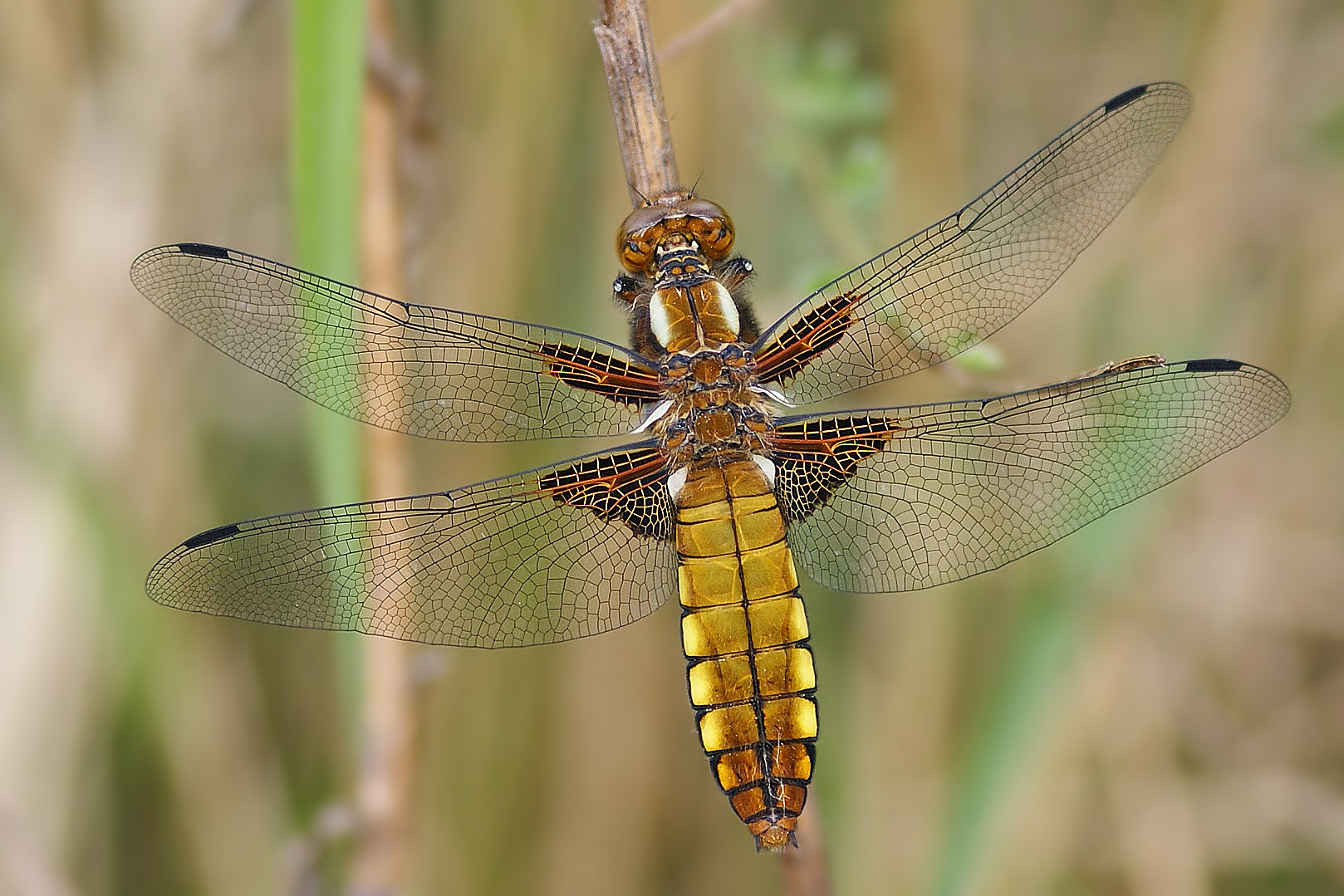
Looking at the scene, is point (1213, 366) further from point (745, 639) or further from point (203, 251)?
point (203, 251)

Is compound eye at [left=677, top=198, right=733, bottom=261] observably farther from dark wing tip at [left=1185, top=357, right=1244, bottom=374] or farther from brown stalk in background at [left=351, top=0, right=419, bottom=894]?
dark wing tip at [left=1185, top=357, right=1244, bottom=374]

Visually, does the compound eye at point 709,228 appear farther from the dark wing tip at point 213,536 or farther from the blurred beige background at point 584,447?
the dark wing tip at point 213,536

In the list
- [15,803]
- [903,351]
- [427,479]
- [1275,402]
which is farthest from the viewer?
[427,479]

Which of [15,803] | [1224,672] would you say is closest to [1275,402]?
[1224,672]

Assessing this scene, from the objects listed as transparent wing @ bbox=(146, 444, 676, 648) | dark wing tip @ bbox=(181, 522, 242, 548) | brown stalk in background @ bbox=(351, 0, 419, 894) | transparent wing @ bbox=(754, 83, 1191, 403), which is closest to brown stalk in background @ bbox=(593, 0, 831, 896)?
transparent wing @ bbox=(754, 83, 1191, 403)

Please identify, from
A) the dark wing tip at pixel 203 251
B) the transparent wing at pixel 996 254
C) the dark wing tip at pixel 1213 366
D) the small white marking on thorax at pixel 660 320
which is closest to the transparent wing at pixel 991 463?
the dark wing tip at pixel 1213 366

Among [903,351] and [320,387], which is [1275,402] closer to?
[903,351]

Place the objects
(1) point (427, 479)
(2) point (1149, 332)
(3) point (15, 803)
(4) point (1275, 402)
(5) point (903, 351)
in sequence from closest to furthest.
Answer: (4) point (1275, 402), (5) point (903, 351), (3) point (15, 803), (2) point (1149, 332), (1) point (427, 479)

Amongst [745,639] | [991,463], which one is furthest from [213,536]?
[991,463]
